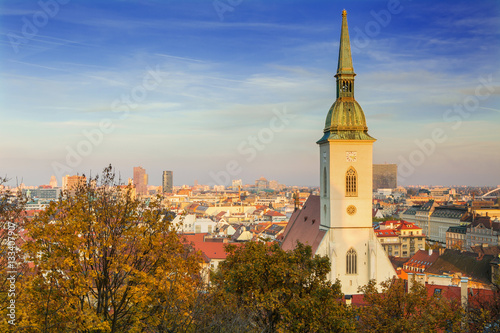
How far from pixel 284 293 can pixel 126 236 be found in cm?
805

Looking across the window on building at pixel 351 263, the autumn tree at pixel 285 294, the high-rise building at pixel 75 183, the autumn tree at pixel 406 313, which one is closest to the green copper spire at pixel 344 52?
the window on building at pixel 351 263

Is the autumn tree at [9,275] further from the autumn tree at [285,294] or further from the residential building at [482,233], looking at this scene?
the residential building at [482,233]

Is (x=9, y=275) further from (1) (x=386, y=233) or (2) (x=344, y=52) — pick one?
(1) (x=386, y=233)

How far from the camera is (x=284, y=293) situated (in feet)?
75.3

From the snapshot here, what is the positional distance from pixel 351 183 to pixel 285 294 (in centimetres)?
2384

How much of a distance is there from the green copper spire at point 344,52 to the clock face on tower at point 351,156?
22.3ft

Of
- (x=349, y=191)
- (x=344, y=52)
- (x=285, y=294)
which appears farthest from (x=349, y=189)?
(x=285, y=294)

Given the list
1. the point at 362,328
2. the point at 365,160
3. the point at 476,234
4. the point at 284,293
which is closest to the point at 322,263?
the point at 284,293

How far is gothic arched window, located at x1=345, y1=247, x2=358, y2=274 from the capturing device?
44.5 meters

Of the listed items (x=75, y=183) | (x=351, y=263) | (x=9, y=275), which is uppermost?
(x=75, y=183)

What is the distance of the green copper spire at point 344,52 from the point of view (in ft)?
149

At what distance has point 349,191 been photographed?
45.5 metres

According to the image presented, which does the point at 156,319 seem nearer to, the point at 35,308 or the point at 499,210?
the point at 35,308

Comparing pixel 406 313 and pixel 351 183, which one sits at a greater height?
pixel 351 183
